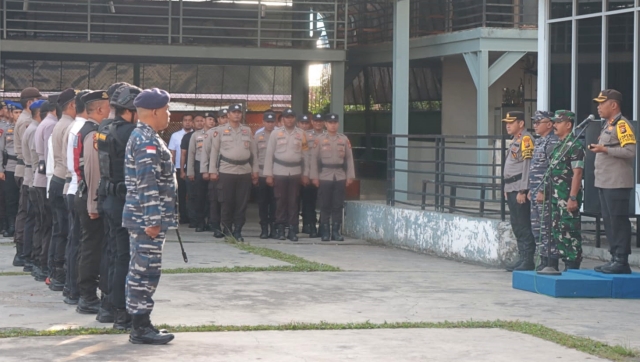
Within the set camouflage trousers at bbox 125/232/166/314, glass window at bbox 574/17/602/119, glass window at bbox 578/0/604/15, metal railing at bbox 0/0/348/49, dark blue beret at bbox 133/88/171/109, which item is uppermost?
metal railing at bbox 0/0/348/49

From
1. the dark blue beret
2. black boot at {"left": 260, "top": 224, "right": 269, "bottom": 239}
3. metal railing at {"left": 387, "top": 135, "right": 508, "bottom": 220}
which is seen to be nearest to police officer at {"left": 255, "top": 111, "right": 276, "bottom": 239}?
black boot at {"left": 260, "top": 224, "right": 269, "bottom": 239}

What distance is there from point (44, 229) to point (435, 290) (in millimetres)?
3921

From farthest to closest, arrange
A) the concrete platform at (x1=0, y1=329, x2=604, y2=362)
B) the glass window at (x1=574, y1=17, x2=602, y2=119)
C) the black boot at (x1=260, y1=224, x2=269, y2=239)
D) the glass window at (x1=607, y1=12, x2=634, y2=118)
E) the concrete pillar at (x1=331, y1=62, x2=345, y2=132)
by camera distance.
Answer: the concrete pillar at (x1=331, y1=62, x2=345, y2=132) → the black boot at (x1=260, y1=224, x2=269, y2=239) → the glass window at (x1=574, y1=17, x2=602, y2=119) → the glass window at (x1=607, y1=12, x2=634, y2=118) → the concrete platform at (x1=0, y1=329, x2=604, y2=362)

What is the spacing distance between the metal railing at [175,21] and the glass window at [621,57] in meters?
7.75

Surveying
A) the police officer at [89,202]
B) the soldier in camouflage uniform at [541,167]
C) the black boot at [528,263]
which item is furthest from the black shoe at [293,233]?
the police officer at [89,202]

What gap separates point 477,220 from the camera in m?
12.2

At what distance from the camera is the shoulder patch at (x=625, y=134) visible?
9.72 metres

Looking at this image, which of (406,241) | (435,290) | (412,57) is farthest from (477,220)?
(412,57)

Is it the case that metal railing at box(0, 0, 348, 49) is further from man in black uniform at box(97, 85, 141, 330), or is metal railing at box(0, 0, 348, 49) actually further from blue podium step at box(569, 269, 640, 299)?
man in black uniform at box(97, 85, 141, 330)

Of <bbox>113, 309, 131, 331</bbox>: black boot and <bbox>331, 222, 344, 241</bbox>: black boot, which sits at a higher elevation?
<bbox>331, 222, 344, 241</bbox>: black boot

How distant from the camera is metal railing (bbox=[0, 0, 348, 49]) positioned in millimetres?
20031

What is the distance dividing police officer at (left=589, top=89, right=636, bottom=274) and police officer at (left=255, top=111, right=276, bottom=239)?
21.2 ft

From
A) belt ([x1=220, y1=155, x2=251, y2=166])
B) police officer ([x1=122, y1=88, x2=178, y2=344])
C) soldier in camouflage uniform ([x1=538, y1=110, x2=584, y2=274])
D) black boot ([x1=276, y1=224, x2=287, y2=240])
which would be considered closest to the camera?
police officer ([x1=122, y1=88, x2=178, y2=344])

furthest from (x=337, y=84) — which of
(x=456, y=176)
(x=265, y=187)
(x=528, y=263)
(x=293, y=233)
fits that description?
(x=528, y=263)
